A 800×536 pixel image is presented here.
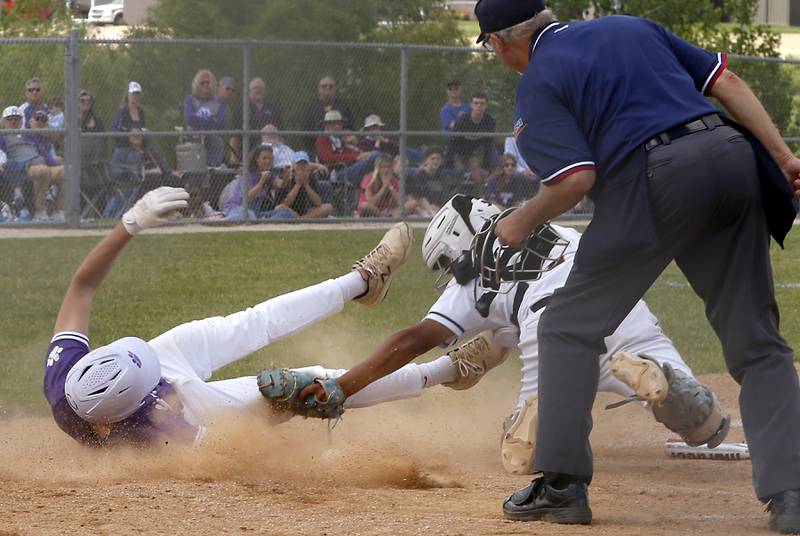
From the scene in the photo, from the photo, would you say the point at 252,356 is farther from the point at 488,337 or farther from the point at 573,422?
the point at 573,422

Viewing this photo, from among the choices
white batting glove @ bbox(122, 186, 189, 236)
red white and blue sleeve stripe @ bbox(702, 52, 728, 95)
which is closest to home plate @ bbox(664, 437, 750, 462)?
red white and blue sleeve stripe @ bbox(702, 52, 728, 95)

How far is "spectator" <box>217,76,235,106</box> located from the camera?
15234 millimetres

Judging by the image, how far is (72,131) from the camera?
1453cm

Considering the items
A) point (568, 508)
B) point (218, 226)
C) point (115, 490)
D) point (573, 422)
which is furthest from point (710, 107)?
point (218, 226)

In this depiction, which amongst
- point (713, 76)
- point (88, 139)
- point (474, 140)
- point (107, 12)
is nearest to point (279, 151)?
A: point (88, 139)

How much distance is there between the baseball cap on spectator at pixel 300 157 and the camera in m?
15.0

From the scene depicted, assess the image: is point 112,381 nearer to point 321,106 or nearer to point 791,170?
point 791,170

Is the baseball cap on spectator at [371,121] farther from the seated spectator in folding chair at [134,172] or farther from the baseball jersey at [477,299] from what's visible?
the baseball jersey at [477,299]

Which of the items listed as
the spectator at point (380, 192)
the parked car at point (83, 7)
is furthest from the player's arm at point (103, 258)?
the parked car at point (83, 7)

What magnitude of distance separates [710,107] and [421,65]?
12163 millimetres

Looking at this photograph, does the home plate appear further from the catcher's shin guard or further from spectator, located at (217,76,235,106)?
spectator, located at (217,76,235,106)

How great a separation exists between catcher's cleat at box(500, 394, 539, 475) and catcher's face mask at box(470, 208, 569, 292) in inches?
24.7

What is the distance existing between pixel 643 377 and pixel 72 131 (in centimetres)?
1060

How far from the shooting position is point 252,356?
912 centimetres
